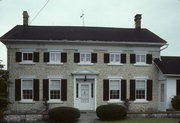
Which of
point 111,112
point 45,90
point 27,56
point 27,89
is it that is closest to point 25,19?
point 27,56

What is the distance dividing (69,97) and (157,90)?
8.16 metres

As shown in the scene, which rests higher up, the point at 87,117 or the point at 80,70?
the point at 80,70

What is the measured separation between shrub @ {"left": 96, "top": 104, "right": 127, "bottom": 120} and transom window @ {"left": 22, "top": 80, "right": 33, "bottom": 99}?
7.75 m

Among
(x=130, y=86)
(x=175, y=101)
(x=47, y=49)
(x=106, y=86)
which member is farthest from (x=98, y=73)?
(x=175, y=101)

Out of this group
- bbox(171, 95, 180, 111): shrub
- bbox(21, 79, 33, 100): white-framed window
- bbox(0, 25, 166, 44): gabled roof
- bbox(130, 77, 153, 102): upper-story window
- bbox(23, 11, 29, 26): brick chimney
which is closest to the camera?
bbox(171, 95, 180, 111): shrub

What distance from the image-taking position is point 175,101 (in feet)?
88.4

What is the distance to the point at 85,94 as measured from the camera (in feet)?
94.5

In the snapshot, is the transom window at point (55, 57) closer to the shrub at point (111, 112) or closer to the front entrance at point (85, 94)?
the front entrance at point (85, 94)

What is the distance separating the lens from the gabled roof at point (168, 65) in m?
28.2

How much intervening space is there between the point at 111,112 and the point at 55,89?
23.7 feet

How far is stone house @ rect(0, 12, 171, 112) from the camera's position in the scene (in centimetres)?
2800

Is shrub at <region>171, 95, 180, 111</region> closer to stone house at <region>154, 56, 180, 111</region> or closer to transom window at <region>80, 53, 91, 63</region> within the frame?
stone house at <region>154, 56, 180, 111</region>

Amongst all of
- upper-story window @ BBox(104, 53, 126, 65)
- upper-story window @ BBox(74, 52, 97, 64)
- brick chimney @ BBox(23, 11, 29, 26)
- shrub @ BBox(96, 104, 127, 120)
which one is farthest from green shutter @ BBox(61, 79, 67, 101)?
brick chimney @ BBox(23, 11, 29, 26)

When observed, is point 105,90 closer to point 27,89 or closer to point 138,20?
point 27,89
